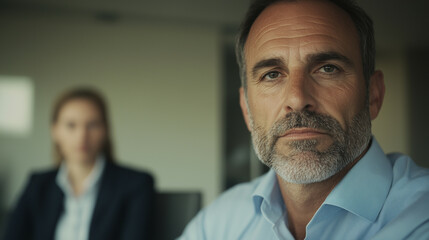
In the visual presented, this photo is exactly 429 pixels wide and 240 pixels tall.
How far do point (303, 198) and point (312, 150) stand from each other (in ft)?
0.51

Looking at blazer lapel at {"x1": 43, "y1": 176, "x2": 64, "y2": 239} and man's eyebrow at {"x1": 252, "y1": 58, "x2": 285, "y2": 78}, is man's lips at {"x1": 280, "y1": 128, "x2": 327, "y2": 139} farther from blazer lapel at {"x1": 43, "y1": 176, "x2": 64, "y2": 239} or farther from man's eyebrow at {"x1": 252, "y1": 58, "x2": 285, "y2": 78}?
blazer lapel at {"x1": 43, "y1": 176, "x2": 64, "y2": 239}

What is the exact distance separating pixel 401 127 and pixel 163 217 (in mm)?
830

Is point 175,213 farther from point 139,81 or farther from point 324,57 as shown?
point 139,81

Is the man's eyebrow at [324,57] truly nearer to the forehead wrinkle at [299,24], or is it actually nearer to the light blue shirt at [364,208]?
the forehead wrinkle at [299,24]

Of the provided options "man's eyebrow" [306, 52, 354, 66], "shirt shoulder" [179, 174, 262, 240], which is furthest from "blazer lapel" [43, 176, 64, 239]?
"man's eyebrow" [306, 52, 354, 66]

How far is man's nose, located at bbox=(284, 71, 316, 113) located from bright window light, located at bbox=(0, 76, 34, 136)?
367cm

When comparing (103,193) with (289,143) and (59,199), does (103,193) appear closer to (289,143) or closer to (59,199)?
(59,199)

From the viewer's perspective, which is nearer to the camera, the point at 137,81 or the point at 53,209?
the point at 53,209

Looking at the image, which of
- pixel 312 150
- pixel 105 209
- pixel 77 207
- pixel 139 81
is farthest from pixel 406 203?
pixel 139 81

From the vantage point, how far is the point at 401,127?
1.09 m

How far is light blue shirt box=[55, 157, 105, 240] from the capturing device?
1620 millimetres

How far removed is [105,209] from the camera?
5.32ft

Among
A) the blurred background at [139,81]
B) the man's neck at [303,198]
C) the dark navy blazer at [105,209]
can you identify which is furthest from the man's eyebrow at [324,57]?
the blurred background at [139,81]

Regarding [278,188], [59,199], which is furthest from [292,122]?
[59,199]
